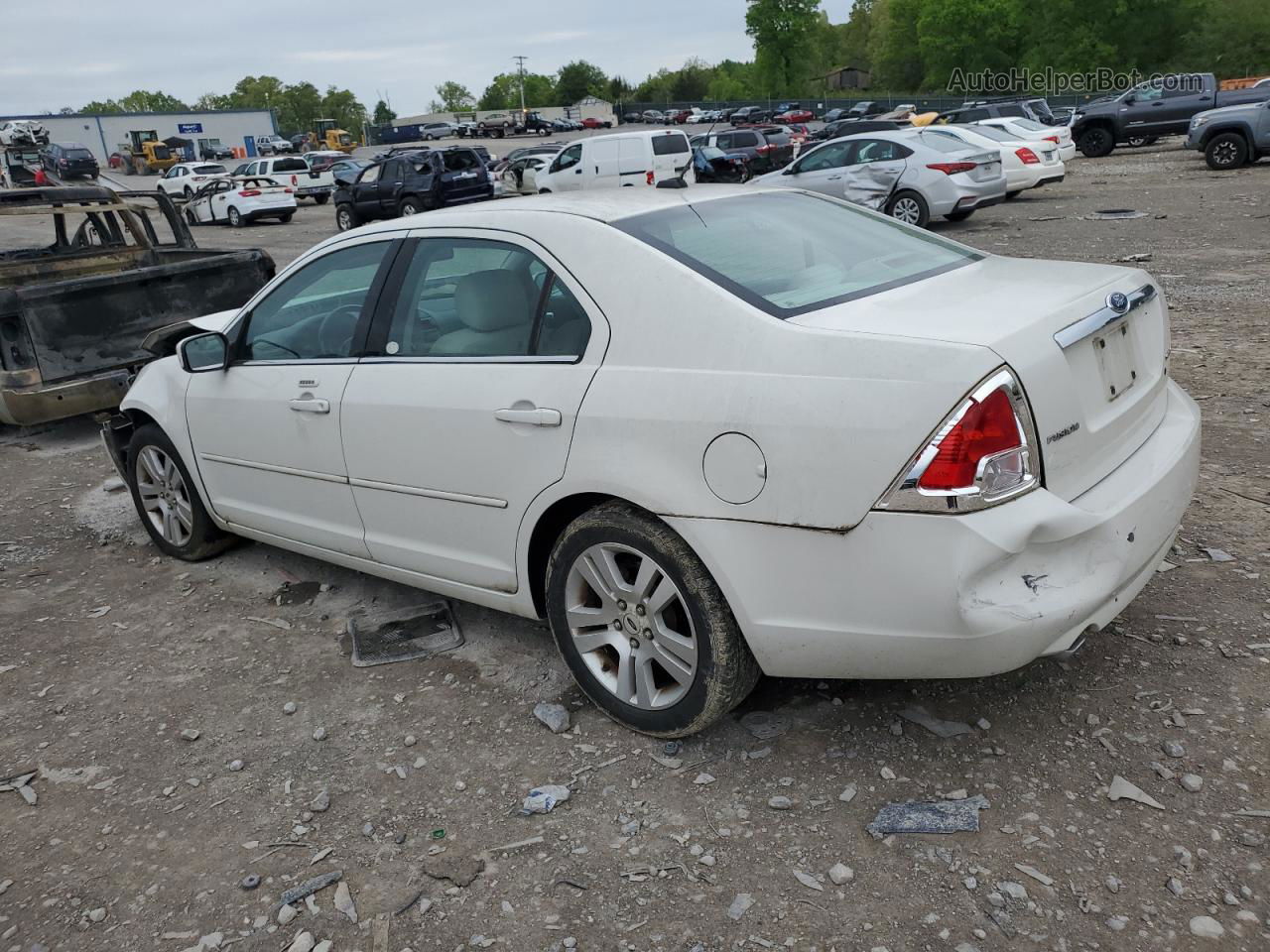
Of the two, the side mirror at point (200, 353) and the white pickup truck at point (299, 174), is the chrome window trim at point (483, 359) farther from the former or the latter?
the white pickup truck at point (299, 174)

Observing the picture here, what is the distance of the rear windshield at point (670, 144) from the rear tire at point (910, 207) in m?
8.07

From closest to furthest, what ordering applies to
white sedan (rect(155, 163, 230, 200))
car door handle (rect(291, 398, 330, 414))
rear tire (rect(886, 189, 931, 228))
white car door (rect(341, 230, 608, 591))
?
1. white car door (rect(341, 230, 608, 591))
2. car door handle (rect(291, 398, 330, 414))
3. rear tire (rect(886, 189, 931, 228))
4. white sedan (rect(155, 163, 230, 200))

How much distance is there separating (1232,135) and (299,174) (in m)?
27.1

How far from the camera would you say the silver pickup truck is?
20172 mm

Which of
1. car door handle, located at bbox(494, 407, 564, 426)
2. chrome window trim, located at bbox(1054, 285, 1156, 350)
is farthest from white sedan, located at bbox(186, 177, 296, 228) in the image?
chrome window trim, located at bbox(1054, 285, 1156, 350)

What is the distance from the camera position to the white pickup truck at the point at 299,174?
33.4m

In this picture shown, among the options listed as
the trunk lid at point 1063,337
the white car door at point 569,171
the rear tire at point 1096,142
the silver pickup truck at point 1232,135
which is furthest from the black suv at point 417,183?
the trunk lid at point 1063,337

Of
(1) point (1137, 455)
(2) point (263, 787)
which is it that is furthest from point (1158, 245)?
(2) point (263, 787)

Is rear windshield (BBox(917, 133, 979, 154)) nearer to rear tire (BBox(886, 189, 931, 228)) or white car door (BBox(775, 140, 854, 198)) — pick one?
rear tire (BBox(886, 189, 931, 228))

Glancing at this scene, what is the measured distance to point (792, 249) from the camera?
11.0 ft

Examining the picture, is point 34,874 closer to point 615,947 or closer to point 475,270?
point 615,947

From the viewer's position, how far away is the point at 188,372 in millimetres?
4590

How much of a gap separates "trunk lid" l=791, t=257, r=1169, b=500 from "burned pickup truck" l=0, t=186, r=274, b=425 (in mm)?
6005

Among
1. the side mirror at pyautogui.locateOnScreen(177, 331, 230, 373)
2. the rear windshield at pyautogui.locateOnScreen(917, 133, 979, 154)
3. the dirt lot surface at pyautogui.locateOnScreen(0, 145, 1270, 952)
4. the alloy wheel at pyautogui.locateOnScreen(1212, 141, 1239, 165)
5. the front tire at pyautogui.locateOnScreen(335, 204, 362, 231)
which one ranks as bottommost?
the dirt lot surface at pyautogui.locateOnScreen(0, 145, 1270, 952)
